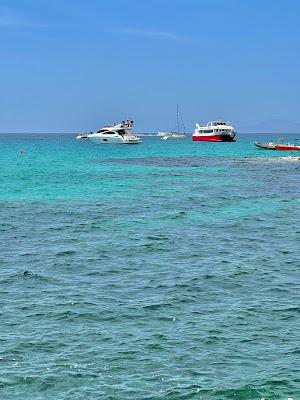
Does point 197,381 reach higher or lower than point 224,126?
lower

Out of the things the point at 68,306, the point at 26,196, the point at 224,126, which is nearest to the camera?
the point at 68,306

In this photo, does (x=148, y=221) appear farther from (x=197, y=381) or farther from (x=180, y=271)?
(x=197, y=381)

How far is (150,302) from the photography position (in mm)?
16859

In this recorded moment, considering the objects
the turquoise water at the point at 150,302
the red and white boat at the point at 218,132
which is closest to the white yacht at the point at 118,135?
the red and white boat at the point at 218,132

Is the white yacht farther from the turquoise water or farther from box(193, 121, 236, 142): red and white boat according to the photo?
the turquoise water

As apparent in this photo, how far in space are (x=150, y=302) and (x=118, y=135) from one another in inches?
5018

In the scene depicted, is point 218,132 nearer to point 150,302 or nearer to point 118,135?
point 118,135

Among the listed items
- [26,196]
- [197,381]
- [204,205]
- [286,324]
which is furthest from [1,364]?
[26,196]

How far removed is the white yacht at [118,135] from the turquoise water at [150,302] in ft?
355

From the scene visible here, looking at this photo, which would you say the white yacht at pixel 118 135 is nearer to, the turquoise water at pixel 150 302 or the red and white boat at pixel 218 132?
the red and white boat at pixel 218 132

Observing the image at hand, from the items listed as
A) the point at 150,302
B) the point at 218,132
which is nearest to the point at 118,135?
the point at 218,132

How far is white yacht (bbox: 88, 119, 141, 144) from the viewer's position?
470 feet

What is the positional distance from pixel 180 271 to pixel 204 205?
17.1 metres

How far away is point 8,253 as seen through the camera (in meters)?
23.2
